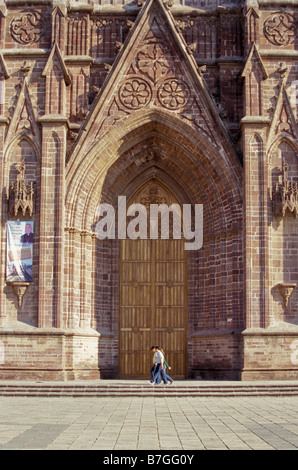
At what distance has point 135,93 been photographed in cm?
2377

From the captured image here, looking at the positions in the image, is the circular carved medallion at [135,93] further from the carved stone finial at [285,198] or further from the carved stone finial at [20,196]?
the carved stone finial at [285,198]

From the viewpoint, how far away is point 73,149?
23328mm

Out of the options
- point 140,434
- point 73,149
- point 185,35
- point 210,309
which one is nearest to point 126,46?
point 185,35

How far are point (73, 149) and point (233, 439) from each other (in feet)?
49.1

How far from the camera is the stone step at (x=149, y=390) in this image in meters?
18.5

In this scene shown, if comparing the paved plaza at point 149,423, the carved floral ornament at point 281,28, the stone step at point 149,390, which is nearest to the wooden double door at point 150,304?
the stone step at point 149,390

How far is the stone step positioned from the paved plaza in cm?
71

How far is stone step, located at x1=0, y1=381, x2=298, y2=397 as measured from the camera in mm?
18500

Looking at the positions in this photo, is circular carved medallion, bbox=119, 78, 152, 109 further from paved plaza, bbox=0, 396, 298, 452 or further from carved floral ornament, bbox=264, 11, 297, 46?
paved plaza, bbox=0, 396, 298, 452

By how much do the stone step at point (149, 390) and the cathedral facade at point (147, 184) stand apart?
2.51 meters

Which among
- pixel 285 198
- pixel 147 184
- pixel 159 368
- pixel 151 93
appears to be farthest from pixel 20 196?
pixel 285 198

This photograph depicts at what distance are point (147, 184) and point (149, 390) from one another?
28.9 ft

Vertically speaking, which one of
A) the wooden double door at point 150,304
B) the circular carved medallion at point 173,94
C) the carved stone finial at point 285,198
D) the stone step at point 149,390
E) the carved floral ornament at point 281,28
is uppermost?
the carved floral ornament at point 281,28

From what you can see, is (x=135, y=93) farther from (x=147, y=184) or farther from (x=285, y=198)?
(x=285, y=198)
